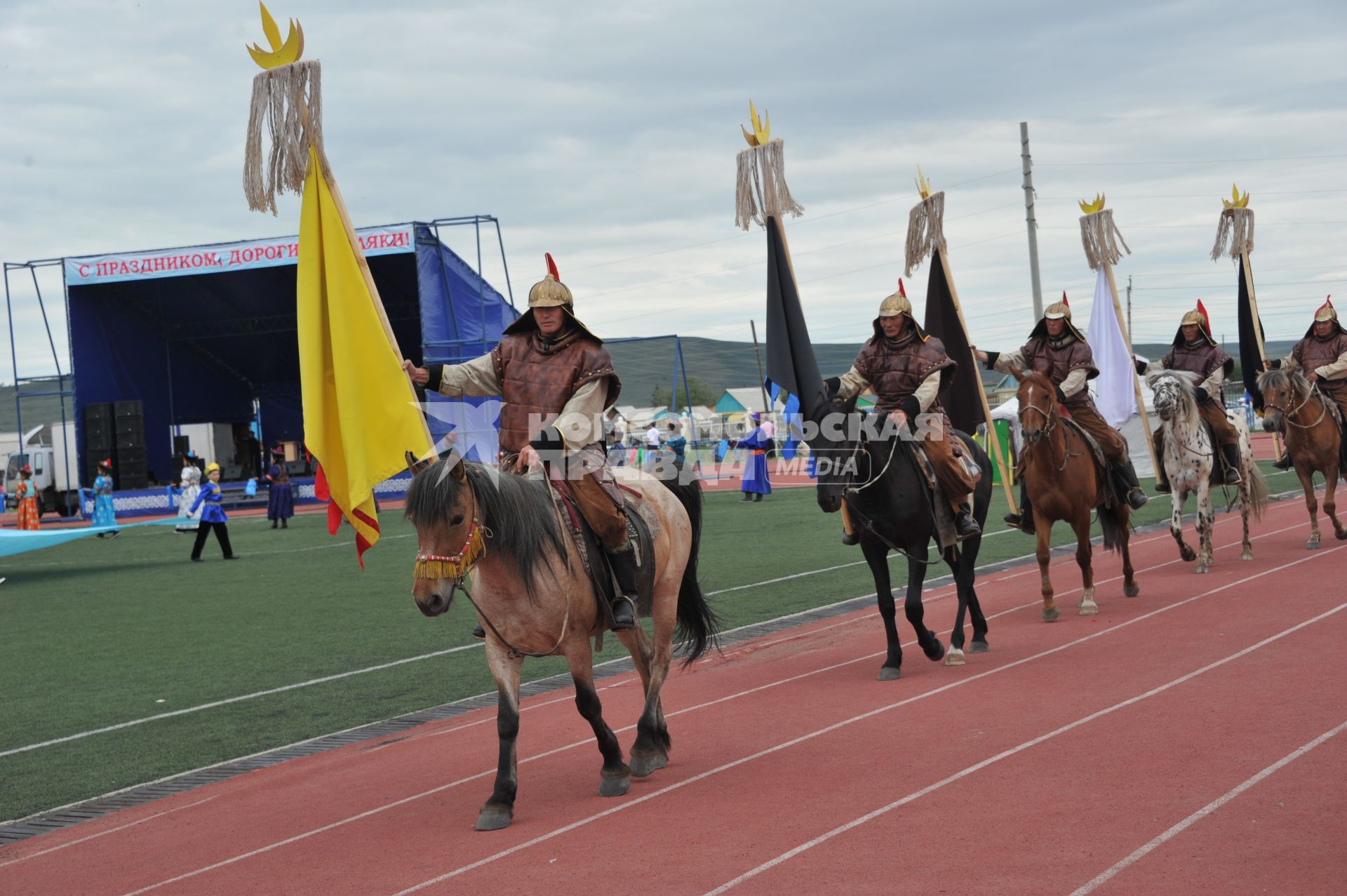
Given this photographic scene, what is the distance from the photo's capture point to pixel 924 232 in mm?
12656

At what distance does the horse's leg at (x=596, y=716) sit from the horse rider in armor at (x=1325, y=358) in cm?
1163

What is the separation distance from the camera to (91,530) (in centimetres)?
2041

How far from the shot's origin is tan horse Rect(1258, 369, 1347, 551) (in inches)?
566

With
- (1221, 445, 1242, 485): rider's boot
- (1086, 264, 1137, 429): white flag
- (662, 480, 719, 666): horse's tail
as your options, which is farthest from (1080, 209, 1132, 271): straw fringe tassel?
(662, 480, 719, 666): horse's tail

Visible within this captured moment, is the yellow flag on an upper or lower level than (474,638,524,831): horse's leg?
upper

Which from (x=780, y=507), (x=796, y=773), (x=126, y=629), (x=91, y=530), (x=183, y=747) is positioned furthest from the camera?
(x=780, y=507)

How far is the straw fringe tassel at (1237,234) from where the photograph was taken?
1727 cm

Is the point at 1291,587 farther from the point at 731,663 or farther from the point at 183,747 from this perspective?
the point at 183,747

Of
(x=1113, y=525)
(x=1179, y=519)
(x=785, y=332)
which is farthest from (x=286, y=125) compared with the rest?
(x=1179, y=519)

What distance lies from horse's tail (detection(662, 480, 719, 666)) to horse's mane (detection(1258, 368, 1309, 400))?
954cm

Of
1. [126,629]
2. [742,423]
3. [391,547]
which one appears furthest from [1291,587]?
[742,423]

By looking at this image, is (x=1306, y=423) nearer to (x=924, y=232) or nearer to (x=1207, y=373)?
(x=1207, y=373)

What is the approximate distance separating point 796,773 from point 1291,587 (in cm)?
693

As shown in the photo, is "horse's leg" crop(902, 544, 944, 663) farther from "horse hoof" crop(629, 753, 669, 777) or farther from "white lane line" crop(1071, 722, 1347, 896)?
"white lane line" crop(1071, 722, 1347, 896)
